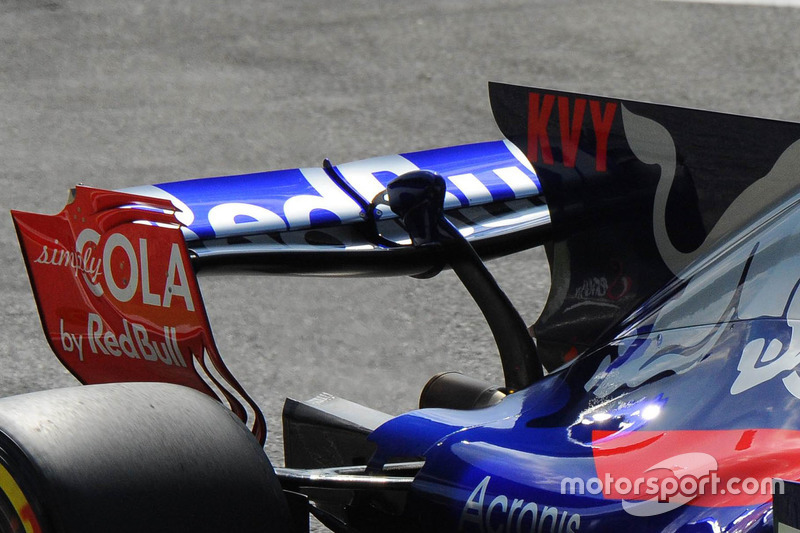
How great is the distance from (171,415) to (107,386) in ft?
0.39

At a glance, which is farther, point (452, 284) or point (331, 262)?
point (452, 284)

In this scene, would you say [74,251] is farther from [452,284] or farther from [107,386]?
[452,284]

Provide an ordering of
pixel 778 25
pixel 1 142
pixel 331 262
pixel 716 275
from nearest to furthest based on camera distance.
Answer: pixel 716 275
pixel 331 262
pixel 1 142
pixel 778 25

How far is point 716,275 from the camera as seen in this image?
1.70 m

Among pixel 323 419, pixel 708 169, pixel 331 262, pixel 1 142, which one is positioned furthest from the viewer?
pixel 1 142

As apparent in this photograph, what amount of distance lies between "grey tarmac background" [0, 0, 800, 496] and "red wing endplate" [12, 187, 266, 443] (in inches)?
37.5

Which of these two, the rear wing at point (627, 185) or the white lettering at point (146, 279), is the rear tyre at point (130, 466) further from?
the rear wing at point (627, 185)

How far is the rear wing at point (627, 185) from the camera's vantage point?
1.88 meters

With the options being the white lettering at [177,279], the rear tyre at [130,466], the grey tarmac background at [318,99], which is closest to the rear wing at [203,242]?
the white lettering at [177,279]

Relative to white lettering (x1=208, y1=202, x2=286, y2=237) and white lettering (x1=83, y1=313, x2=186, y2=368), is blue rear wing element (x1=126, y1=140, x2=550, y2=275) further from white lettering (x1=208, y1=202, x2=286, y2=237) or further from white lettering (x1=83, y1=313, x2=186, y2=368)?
white lettering (x1=83, y1=313, x2=186, y2=368)

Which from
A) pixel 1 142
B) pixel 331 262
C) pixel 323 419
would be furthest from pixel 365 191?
pixel 1 142

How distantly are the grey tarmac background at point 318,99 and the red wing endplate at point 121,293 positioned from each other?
95 cm

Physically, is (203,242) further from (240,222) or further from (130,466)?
(130,466)

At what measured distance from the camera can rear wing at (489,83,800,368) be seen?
1.88 meters
